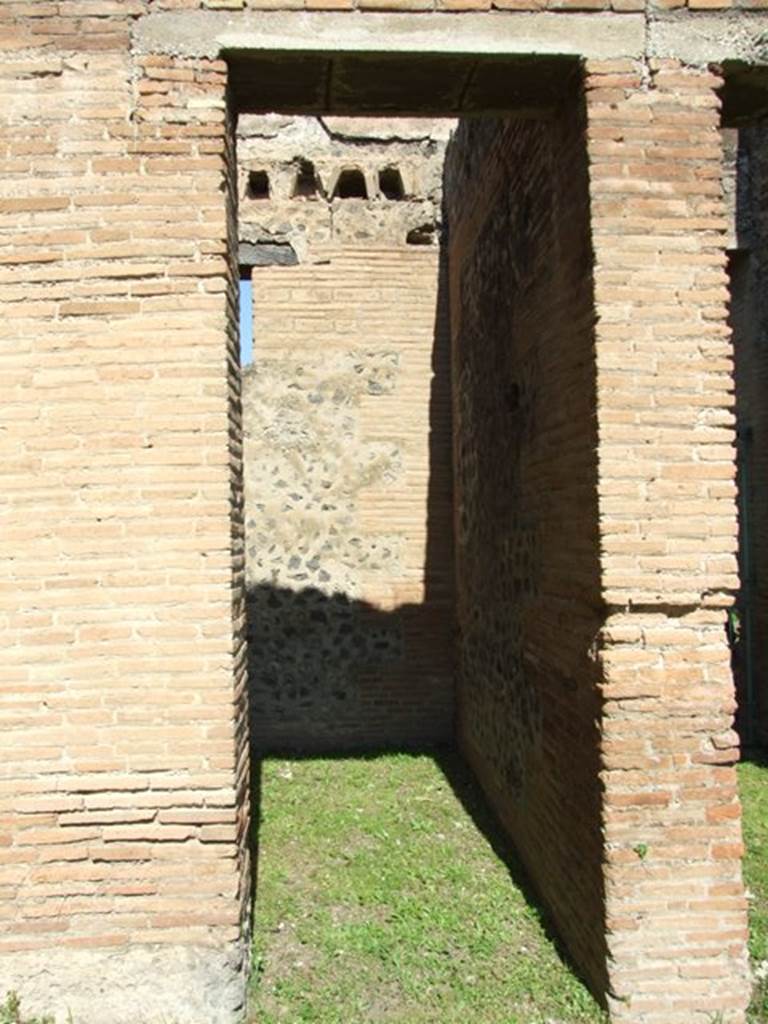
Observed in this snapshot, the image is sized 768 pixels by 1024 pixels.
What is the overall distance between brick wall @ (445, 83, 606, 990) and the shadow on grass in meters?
0.09

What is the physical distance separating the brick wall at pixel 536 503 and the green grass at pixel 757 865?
73cm

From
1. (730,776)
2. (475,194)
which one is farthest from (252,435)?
(730,776)

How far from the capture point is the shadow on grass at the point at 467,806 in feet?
14.1

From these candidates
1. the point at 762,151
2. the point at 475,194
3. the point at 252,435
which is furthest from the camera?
the point at 252,435

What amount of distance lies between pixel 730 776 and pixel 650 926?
727 millimetres

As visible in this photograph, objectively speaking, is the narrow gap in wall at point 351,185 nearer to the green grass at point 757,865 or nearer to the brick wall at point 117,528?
the brick wall at point 117,528

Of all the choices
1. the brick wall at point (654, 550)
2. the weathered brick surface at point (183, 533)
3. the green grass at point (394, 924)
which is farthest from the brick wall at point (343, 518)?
the weathered brick surface at point (183, 533)

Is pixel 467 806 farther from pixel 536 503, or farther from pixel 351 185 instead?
pixel 351 185

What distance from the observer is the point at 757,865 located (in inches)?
187

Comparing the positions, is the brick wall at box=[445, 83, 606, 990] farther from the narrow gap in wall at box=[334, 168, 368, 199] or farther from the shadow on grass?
the narrow gap in wall at box=[334, 168, 368, 199]

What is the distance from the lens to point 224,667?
11.2 feet

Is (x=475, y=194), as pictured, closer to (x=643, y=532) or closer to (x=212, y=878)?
(x=643, y=532)

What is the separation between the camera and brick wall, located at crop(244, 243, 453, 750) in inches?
308

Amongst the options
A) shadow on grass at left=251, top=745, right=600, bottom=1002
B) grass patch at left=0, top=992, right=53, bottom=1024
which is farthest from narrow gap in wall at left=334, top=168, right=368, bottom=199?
grass patch at left=0, top=992, right=53, bottom=1024
